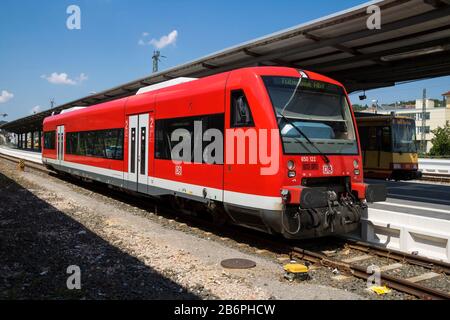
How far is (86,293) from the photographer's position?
216 inches

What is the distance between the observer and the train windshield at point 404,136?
19266 millimetres

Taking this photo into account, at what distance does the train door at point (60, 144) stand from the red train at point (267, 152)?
1110 cm

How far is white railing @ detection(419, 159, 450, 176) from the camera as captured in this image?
24984mm

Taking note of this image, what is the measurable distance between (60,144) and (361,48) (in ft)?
46.0

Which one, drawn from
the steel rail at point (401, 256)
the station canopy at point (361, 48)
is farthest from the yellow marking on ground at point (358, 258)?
the station canopy at point (361, 48)

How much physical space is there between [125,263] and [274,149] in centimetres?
295

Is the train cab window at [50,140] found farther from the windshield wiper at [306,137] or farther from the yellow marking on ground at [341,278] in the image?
the yellow marking on ground at [341,278]

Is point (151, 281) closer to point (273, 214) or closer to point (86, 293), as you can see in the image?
point (86, 293)

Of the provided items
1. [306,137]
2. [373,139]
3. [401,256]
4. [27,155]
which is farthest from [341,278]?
[27,155]

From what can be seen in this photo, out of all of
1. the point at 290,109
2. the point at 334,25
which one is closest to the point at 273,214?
the point at 290,109

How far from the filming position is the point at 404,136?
1961 centimetres

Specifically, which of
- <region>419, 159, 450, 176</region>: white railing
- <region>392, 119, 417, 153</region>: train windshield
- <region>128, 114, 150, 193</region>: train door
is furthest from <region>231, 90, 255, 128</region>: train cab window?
<region>419, 159, 450, 176</region>: white railing
